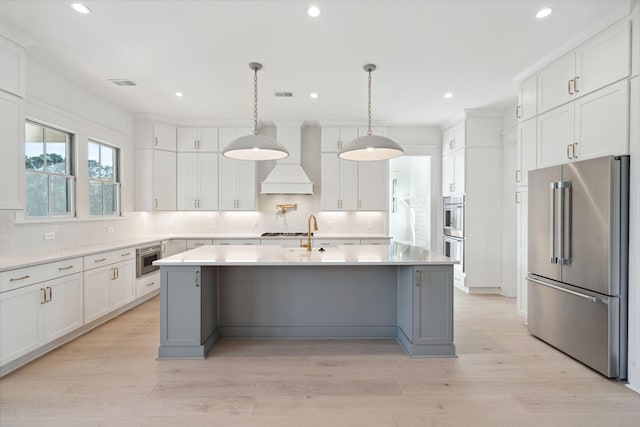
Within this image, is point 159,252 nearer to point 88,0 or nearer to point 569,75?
point 88,0

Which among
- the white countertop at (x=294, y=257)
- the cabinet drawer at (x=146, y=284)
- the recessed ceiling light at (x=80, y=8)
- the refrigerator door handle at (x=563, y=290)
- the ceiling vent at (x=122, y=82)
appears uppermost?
the recessed ceiling light at (x=80, y=8)

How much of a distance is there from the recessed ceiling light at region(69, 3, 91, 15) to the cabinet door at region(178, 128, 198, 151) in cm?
309

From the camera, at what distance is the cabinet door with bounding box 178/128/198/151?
18.7ft

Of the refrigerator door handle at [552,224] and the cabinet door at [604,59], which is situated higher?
the cabinet door at [604,59]

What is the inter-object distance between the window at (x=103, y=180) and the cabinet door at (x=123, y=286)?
0.94 meters

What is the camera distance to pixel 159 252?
4.98 m

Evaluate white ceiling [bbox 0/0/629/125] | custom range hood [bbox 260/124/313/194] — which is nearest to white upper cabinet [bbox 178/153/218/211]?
custom range hood [bbox 260/124/313/194]

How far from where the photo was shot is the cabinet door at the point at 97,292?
11.5ft

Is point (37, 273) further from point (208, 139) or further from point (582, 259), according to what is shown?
point (582, 259)

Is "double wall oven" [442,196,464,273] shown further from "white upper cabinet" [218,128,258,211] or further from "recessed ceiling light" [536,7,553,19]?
"white upper cabinet" [218,128,258,211]

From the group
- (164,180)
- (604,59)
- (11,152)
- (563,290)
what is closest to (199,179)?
(164,180)

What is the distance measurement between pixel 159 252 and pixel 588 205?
5326mm

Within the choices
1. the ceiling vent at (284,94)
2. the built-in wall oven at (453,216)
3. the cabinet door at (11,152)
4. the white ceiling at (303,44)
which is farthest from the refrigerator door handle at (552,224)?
the cabinet door at (11,152)

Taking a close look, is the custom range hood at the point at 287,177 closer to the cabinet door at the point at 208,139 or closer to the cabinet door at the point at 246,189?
the cabinet door at the point at 246,189
